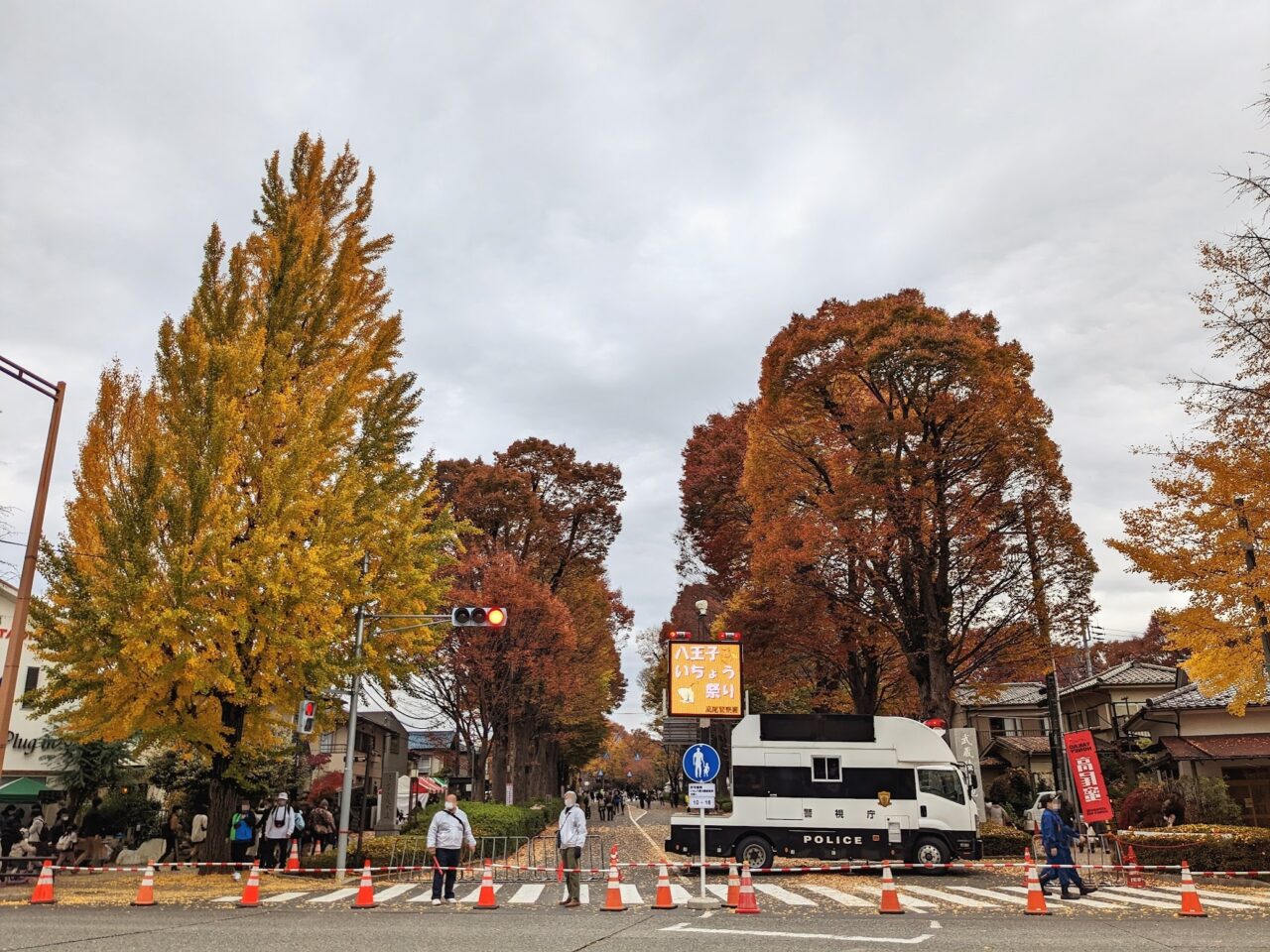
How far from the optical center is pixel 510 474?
110ft

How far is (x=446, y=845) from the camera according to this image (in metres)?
13.9

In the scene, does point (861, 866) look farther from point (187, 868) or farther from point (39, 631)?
point (39, 631)

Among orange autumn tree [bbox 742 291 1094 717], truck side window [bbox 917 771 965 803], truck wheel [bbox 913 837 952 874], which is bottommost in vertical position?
truck wheel [bbox 913 837 952 874]

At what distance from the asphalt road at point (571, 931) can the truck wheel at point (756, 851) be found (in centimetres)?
707

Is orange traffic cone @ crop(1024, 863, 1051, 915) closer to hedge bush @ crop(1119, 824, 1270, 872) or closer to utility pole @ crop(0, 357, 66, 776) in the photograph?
hedge bush @ crop(1119, 824, 1270, 872)

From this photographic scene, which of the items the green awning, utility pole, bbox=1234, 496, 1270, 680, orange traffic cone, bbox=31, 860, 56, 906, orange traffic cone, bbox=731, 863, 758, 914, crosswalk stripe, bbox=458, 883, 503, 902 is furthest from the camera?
the green awning

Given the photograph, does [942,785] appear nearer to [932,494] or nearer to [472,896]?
[932,494]

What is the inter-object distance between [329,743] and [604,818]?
18900mm

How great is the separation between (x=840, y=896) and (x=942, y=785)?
5.79 metres

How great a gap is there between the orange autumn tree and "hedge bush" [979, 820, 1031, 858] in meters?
3.17

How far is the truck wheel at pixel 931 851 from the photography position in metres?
19.2

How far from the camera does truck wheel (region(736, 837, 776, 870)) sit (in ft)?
63.0

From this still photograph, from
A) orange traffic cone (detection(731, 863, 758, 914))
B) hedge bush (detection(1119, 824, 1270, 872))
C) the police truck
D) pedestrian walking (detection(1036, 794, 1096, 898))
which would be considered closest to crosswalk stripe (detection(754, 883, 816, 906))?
orange traffic cone (detection(731, 863, 758, 914))

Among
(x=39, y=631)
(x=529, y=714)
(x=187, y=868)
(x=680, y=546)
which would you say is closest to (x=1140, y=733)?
(x=680, y=546)
